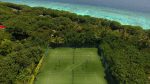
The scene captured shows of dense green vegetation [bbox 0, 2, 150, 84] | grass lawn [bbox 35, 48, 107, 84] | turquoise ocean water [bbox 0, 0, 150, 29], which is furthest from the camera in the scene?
turquoise ocean water [bbox 0, 0, 150, 29]

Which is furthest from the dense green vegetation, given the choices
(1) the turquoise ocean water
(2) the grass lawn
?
(1) the turquoise ocean water

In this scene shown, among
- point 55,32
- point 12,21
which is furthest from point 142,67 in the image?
point 12,21

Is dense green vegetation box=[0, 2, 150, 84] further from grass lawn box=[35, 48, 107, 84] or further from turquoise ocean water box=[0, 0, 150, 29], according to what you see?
turquoise ocean water box=[0, 0, 150, 29]

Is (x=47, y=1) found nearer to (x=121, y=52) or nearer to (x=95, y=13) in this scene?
(x=95, y=13)

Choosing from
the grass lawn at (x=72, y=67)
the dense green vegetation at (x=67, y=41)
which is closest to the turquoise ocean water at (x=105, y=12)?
the dense green vegetation at (x=67, y=41)

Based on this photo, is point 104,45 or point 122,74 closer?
point 122,74

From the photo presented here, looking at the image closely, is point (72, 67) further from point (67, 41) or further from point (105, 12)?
point (105, 12)

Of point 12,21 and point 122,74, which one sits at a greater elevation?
point 12,21

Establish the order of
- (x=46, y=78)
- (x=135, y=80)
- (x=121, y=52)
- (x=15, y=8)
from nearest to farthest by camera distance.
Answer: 1. (x=135, y=80)
2. (x=46, y=78)
3. (x=121, y=52)
4. (x=15, y=8)
